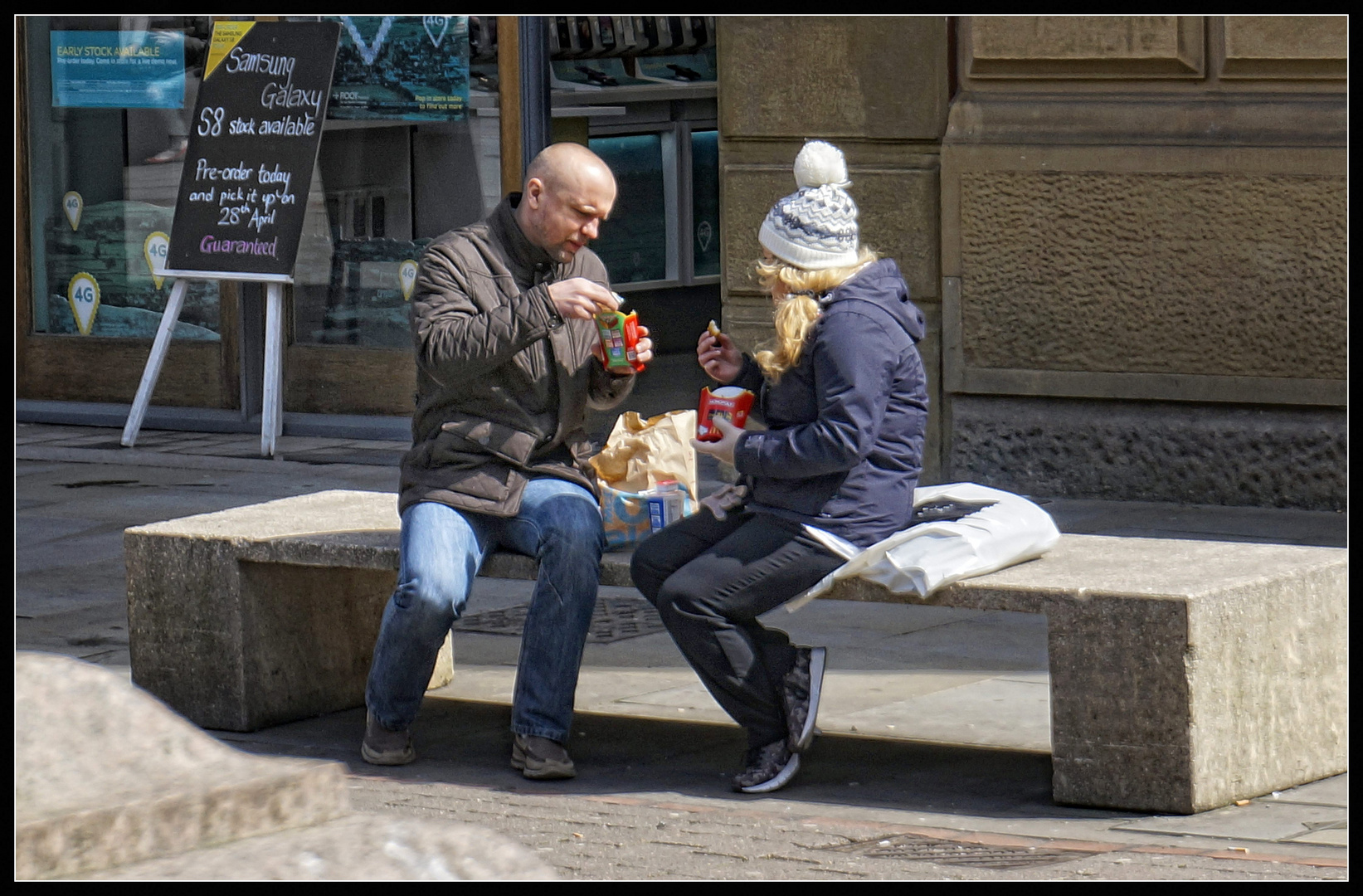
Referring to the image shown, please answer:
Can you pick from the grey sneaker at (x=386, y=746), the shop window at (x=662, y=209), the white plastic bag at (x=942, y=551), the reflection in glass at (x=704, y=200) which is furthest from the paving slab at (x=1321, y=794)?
the reflection in glass at (x=704, y=200)

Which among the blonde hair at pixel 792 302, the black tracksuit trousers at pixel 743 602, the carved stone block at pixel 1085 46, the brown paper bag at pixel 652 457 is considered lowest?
the black tracksuit trousers at pixel 743 602

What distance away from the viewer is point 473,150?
998 cm

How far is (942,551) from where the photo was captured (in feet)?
14.4

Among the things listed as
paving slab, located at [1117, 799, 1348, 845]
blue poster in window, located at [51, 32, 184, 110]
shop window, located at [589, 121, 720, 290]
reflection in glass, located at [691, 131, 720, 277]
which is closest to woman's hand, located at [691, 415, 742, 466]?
paving slab, located at [1117, 799, 1348, 845]

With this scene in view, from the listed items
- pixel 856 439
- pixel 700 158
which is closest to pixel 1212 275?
pixel 856 439

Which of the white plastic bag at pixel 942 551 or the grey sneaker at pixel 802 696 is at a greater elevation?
the white plastic bag at pixel 942 551

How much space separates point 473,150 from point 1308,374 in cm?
418

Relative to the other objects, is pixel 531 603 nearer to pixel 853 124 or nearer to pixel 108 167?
pixel 853 124

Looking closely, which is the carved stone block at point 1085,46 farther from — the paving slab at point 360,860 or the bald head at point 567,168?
the paving slab at point 360,860

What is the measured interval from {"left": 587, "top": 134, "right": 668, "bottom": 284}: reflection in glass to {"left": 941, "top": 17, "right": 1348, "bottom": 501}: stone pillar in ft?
13.5

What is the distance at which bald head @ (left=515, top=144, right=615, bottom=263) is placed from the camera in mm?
4824

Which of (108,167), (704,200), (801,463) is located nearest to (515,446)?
(801,463)

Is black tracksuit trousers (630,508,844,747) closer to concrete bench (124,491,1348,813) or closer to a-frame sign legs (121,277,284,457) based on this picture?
concrete bench (124,491,1348,813)

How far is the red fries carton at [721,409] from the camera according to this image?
4.62 m
